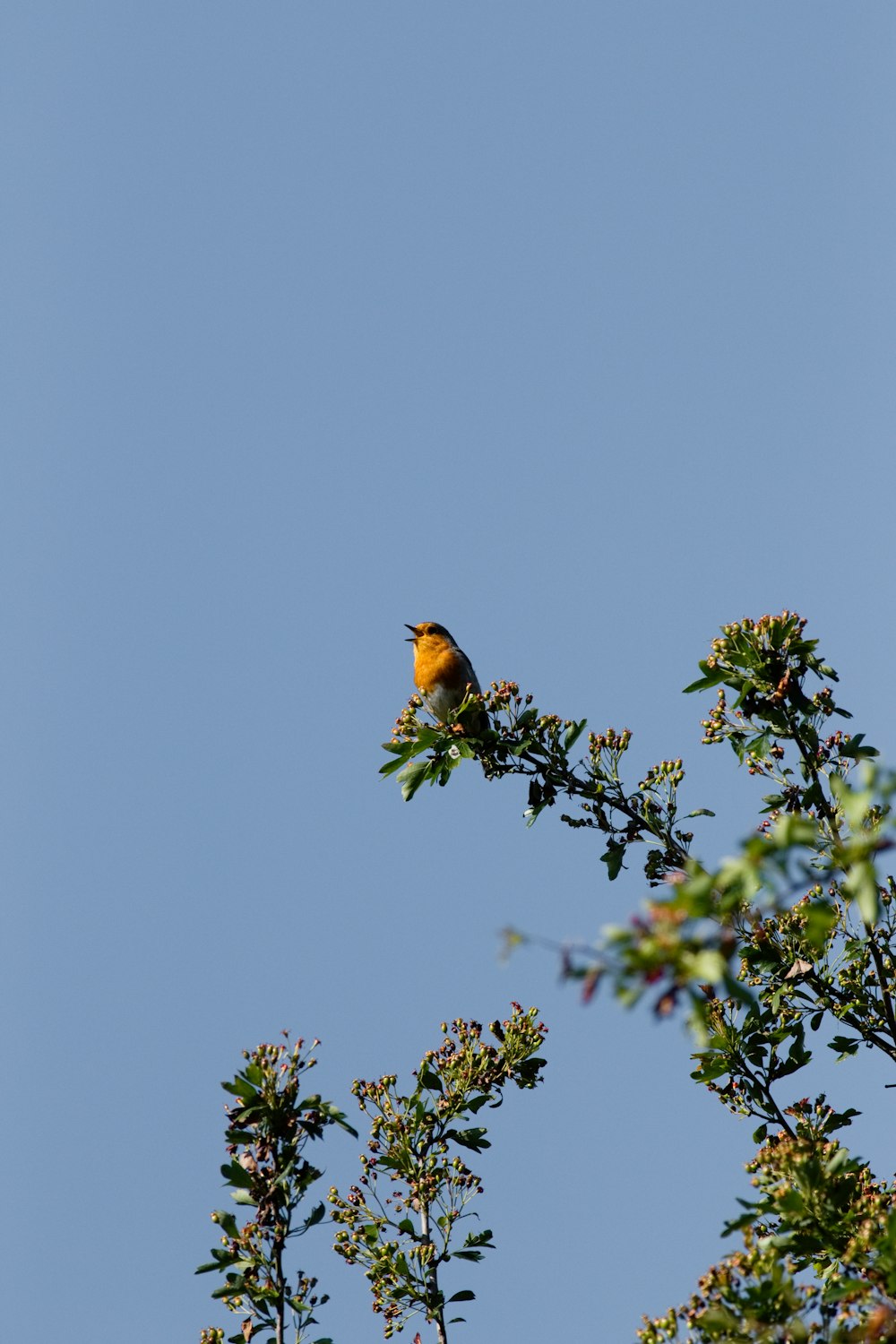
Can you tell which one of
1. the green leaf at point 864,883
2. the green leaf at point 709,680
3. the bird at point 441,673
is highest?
the bird at point 441,673

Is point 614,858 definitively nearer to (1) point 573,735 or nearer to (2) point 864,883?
(1) point 573,735

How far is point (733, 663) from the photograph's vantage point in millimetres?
6789

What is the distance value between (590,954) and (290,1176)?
9.91ft

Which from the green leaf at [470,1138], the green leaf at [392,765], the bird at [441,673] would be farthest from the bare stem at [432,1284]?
the bird at [441,673]

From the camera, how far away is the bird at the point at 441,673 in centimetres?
1066

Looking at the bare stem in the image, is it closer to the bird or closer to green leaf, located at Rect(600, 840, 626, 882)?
green leaf, located at Rect(600, 840, 626, 882)

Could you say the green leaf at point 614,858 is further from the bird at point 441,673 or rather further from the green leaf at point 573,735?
the bird at point 441,673

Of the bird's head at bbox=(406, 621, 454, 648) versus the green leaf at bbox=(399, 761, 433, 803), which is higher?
the bird's head at bbox=(406, 621, 454, 648)

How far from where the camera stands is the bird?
10.7 meters

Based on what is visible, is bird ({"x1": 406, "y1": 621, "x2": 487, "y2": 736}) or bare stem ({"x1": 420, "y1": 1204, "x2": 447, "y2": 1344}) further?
bird ({"x1": 406, "y1": 621, "x2": 487, "y2": 736})

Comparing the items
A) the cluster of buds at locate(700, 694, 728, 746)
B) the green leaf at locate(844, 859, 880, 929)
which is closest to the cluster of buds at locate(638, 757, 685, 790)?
the cluster of buds at locate(700, 694, 728, 746)

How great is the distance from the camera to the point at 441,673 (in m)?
10.8

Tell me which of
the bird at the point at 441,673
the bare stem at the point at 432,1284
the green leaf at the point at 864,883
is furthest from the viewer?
the bird at the point at 441,673

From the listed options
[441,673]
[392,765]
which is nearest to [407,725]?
[392,765]
